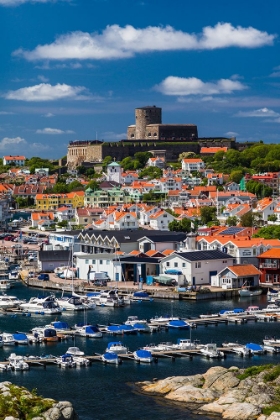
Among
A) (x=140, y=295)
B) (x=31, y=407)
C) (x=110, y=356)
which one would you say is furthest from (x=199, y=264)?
(x=31, y=407)

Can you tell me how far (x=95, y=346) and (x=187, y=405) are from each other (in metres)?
5.86

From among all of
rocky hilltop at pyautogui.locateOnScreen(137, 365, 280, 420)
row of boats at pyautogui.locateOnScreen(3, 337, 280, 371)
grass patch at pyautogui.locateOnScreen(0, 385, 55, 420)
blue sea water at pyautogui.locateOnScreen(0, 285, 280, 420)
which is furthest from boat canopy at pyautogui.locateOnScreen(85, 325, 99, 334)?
grass patch at pyautogui.locateOnScreen(0, 385, 55, 420)

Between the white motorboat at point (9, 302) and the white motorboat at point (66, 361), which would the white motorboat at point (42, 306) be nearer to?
the white motorboat at point (9, 302)

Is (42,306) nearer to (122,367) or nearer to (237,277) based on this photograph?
(237,277)

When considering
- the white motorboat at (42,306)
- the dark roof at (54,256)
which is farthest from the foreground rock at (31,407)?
the dark roof at (54,256)

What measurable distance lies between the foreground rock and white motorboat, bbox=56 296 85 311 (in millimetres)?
11493

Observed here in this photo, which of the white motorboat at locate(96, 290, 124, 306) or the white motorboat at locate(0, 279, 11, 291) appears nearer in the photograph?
the white motorboat at locate(96, 290, 124, 306)

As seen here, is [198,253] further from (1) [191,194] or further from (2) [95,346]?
(1) [191,194]

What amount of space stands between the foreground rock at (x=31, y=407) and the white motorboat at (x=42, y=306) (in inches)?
437

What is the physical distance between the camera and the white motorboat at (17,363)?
2102 centimetres

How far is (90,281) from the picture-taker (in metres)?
34.1

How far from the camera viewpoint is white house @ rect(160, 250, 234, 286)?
1281 inches

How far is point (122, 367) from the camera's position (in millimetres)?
21312

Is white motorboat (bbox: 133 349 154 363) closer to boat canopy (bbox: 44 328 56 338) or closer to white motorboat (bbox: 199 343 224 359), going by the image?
white motorboat (bbox: 199 343 224 359)
